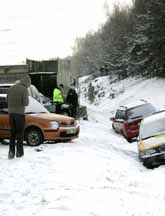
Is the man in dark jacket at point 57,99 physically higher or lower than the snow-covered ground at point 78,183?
lower

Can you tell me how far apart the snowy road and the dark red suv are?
6866mm

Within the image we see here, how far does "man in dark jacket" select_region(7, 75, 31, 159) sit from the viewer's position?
10.9m

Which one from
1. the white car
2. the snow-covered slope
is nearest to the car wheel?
the white car

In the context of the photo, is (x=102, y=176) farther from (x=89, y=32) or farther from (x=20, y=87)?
(x=89, y=32)

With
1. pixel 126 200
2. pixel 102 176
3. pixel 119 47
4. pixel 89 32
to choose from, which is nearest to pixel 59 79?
pixel 102 176

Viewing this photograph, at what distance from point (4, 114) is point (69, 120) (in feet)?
6.11

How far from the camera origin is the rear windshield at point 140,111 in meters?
20.6

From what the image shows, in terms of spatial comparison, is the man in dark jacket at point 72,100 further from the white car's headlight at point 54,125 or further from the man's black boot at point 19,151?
the man's black boot at point 19,151

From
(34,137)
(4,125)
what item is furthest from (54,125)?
(4,125)

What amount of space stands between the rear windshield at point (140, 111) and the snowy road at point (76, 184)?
7.91 m

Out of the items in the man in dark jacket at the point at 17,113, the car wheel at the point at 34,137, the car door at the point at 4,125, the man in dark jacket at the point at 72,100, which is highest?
the man in dark jacket at the point at 17,113

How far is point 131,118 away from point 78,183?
11.9 metres

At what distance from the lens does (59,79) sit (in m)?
28.5

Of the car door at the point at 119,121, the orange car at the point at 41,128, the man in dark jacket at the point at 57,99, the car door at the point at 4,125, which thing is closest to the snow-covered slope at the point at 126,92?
the car door at the point at 119,121
